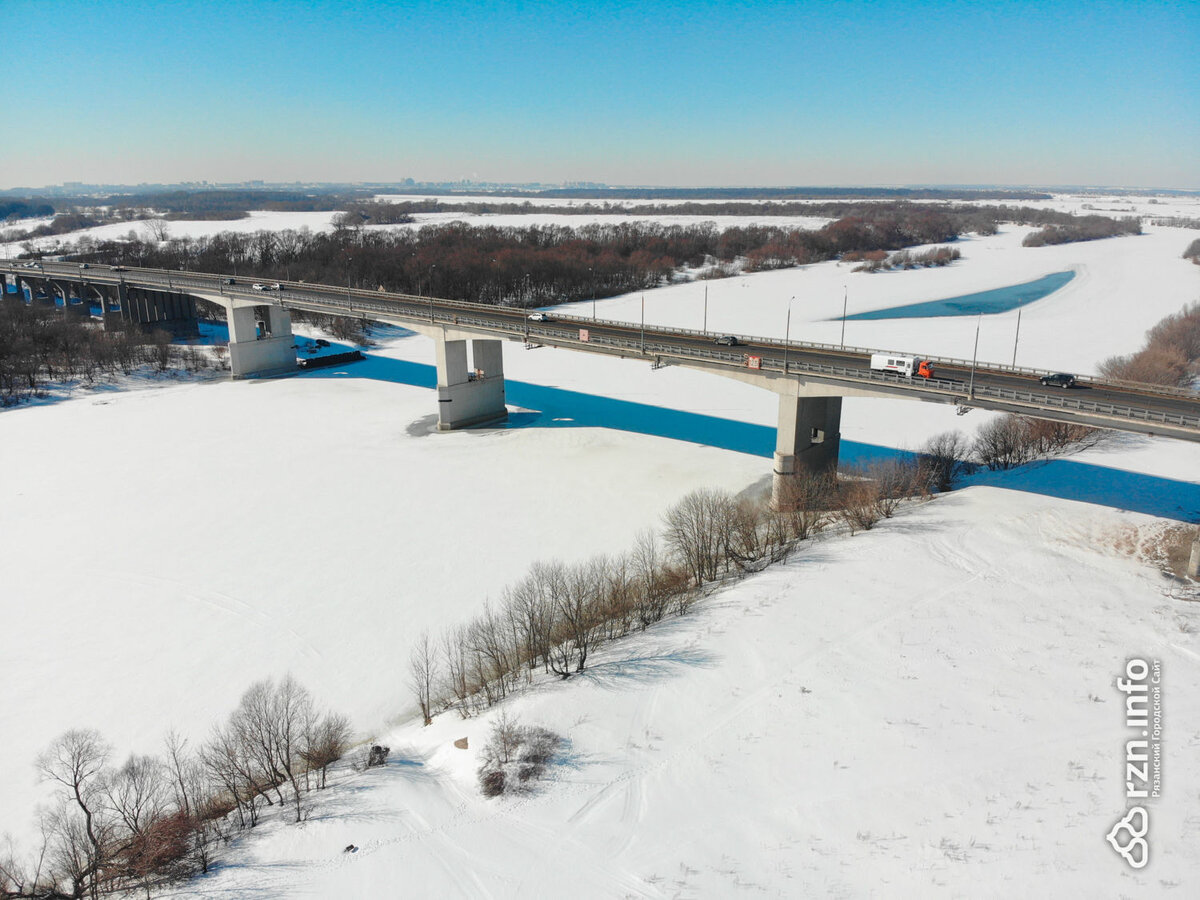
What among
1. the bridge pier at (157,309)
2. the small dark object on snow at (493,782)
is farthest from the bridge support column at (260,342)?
the small dark object on snow at (493,782)

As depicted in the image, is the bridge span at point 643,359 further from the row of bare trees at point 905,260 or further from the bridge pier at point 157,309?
the row of bare trees at point 905,260

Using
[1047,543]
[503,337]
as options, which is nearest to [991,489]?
[1047,543]

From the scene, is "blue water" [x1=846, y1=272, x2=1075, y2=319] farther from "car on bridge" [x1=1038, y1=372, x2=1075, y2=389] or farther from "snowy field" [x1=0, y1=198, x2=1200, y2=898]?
"car on bridge" [x1=1038, y1=372, x2=1075, y2=389]

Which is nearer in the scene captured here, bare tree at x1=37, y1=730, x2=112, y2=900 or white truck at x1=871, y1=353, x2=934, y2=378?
bare tree at x1=37, y1=730, x2=112, y2=900

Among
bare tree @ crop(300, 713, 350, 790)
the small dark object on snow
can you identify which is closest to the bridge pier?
bare tree @ crop(300, 713, 350, 790)

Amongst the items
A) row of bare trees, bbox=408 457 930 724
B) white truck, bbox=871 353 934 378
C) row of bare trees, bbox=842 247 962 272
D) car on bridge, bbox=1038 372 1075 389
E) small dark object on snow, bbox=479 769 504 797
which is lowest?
small dark object on snow, bbox=479 769 504 797

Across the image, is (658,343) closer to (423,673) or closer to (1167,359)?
(423,673)
